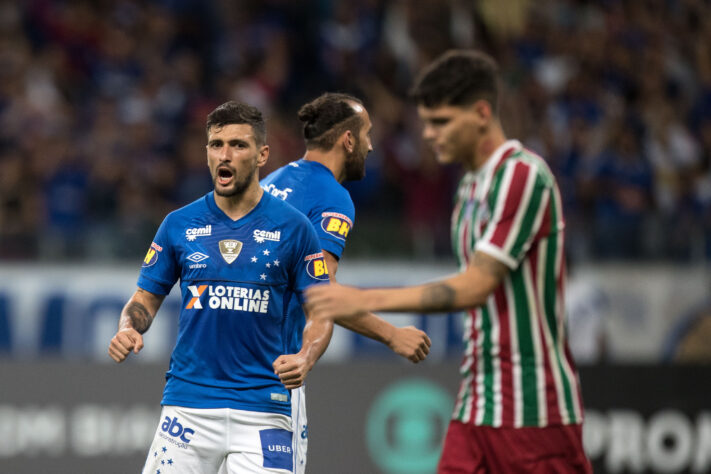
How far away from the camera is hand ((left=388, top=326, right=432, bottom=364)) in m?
4.47

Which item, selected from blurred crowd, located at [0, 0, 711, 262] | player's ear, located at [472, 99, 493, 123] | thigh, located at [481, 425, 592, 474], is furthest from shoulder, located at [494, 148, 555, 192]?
blurred crowd, located at [0, 0, 711, 262]

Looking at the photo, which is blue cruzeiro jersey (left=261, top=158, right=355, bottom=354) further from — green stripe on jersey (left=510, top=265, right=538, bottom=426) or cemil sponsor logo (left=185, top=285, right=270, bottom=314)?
green stripe on jersey (left=510, top=265, right=538, bottom=426)

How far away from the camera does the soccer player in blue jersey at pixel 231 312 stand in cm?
473

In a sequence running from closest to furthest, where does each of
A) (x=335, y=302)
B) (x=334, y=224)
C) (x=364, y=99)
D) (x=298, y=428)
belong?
1. (x=335, y=302)
2. (x=298, y=428)
3. (x=334, y=224)
4. (x=364, y=99)

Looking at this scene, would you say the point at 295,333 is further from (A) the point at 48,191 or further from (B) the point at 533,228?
(A) the point at 48,191

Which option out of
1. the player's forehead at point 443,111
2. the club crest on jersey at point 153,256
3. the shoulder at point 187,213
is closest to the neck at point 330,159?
the shoulder at point 187,213

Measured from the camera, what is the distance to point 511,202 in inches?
150

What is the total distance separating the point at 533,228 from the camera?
3.80 m

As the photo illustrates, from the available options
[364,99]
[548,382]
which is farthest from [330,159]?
[364,99]

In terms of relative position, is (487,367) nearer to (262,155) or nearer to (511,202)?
(511,202)

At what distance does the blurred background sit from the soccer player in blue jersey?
382 cm

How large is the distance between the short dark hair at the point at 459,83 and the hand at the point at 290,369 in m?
1.23

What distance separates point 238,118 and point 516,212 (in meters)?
1.60

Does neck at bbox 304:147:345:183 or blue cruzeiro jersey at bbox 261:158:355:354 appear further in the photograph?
neck at bbox 304:147:345:183
